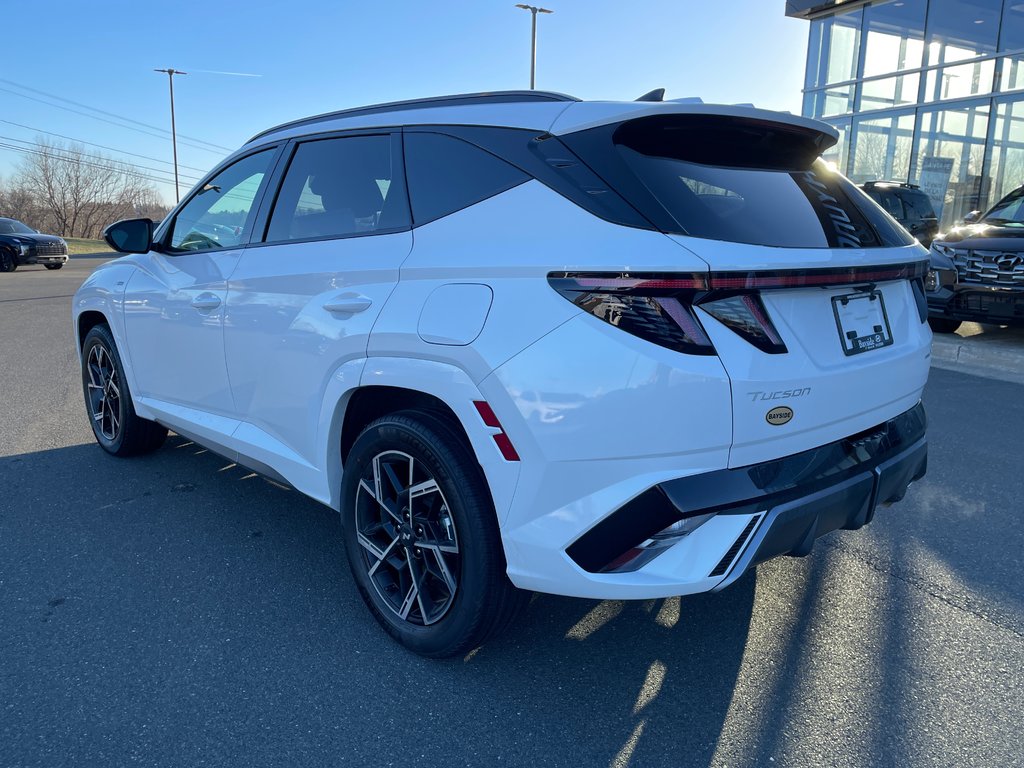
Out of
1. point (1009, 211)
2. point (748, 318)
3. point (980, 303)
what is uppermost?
point (1009, 211)

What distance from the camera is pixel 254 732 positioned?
230 centimetres

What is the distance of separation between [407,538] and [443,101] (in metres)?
1.62

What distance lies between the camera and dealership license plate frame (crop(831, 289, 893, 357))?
2.38m

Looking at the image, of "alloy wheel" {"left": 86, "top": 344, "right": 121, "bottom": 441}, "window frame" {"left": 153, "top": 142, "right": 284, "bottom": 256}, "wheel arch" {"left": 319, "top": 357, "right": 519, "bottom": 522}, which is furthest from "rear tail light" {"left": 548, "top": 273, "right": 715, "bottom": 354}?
"alloy wheel" {"left": 86, "top": 344, "right": 121, "bottom": 441}

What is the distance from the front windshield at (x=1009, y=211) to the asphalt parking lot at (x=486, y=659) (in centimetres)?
719

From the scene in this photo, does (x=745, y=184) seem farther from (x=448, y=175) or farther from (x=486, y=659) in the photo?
(x=486, y=659)

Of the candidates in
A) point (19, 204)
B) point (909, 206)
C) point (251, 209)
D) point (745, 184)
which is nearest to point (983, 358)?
point (909, 206)

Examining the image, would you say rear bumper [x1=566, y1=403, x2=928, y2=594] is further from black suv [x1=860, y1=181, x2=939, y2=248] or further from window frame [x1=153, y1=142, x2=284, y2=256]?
black suv [x1=860, y1=181, x2=939, y2=248]

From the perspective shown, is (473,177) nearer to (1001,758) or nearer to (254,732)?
(254,732)

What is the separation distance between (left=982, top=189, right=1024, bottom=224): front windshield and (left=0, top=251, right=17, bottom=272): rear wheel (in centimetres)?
2335

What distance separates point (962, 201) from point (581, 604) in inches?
701

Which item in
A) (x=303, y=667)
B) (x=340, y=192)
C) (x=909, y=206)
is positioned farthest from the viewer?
(x=909, y=206)

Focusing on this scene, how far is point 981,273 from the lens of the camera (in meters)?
8.75

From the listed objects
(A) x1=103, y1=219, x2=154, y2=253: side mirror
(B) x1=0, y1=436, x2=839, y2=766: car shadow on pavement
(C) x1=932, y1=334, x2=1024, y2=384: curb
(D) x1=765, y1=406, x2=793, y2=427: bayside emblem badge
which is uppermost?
(A) x1=103, y1=219, x2=154, y2=253: side mirror
